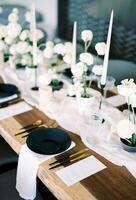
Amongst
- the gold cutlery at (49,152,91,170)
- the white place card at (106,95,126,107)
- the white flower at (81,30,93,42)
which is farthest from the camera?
the white place card at (106,95,126,107)

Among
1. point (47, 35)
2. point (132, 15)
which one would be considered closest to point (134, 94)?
point (132, 15)

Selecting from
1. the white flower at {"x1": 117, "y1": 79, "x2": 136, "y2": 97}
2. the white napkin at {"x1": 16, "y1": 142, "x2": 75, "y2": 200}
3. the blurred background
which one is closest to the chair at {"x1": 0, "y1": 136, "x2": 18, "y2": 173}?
the white napkin at {"x1": 16, "y1": 142, "x2": 75, "y2": 200}

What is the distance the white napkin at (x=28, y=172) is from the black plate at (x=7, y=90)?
19.1 inches

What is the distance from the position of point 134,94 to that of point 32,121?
51 centimetres

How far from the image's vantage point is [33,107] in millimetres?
1380

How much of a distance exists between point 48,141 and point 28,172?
146 millimetres

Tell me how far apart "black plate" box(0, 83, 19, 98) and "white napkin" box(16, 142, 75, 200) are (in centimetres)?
49

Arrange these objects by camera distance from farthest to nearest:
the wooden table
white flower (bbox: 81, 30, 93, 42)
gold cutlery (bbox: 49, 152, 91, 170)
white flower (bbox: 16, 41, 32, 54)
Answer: white flower (bbox: 16, 41, 32, 54)
white flower (bbox: 81, 30, 93, 42)
gold cutlery (bbox: 49, 152, 91, 170)
the wooden table

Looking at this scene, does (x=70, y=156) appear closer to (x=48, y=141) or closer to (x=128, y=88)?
(x=48, y=141)

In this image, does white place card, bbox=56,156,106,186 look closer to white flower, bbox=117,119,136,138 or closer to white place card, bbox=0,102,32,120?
white flower, bbox=117,119,136,138

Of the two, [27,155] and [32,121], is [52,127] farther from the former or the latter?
[27,155]

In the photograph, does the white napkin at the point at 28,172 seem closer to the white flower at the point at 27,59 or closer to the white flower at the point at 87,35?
the white flower at the point at 87,35

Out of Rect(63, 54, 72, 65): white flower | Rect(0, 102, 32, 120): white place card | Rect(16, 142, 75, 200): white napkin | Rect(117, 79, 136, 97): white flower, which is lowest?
Rect(16, 142, 75, 200): white napkin

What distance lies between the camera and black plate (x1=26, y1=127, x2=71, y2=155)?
41.1 inches
